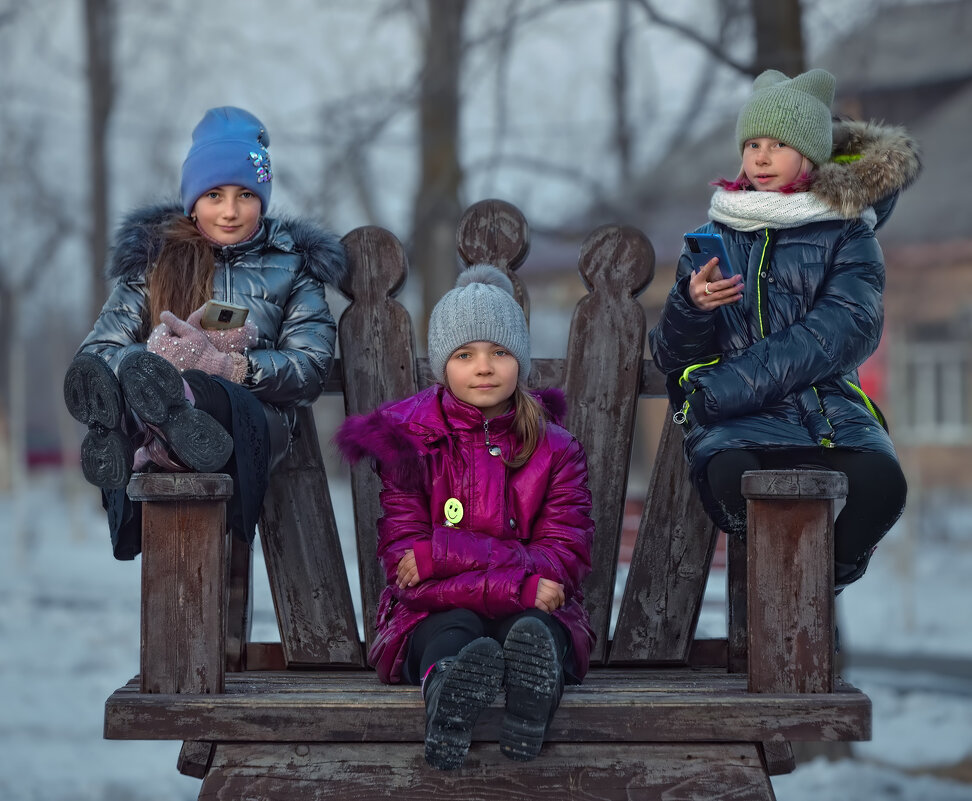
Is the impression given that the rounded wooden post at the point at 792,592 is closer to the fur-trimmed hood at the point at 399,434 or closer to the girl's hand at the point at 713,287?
the girl's hand at the point at 713,287

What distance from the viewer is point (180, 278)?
2996mm

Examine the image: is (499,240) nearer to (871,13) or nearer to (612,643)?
(612,643)

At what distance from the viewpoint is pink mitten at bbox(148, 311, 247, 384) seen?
9.11 feet

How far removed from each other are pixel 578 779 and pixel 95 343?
1517 mm

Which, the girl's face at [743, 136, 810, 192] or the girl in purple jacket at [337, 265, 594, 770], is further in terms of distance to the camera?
the girl's face at [743, 136, 810, 192]

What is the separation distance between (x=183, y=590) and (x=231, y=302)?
943mm

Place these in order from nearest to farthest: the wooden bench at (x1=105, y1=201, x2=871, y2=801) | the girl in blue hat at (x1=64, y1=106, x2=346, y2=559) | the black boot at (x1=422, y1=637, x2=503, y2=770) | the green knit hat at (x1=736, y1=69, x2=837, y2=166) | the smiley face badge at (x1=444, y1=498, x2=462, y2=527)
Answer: the black boot at (x1=422, y1=637, x2=503, y2=770) → the wooden bench at (x1=105, y1=201, x2=871, y2=801) → the smiley face badge at (x1=444, y1=498, x2=462, y2=527) → the girl in blue hat at (x1=64, y1=106, x2=346, y2=559) → the green knit hat at (x1=736, y1=69, x2=837, y2=166)

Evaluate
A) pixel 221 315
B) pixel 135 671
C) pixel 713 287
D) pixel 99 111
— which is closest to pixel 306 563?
pixel 221 315

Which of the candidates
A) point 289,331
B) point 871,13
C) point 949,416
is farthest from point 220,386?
point 949,416

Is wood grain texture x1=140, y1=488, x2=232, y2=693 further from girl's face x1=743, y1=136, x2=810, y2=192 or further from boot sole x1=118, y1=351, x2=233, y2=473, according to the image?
girl's face x1=743, y1=136, x2=810, y2=192

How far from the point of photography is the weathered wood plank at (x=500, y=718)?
222cm

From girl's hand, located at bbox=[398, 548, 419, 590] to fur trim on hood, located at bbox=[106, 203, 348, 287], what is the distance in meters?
0.93

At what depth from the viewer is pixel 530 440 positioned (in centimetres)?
262

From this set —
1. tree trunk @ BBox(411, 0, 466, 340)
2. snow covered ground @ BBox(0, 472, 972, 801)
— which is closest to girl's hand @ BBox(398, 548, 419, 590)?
snow covered ground @ BBox(0, 472, 972, 801)
